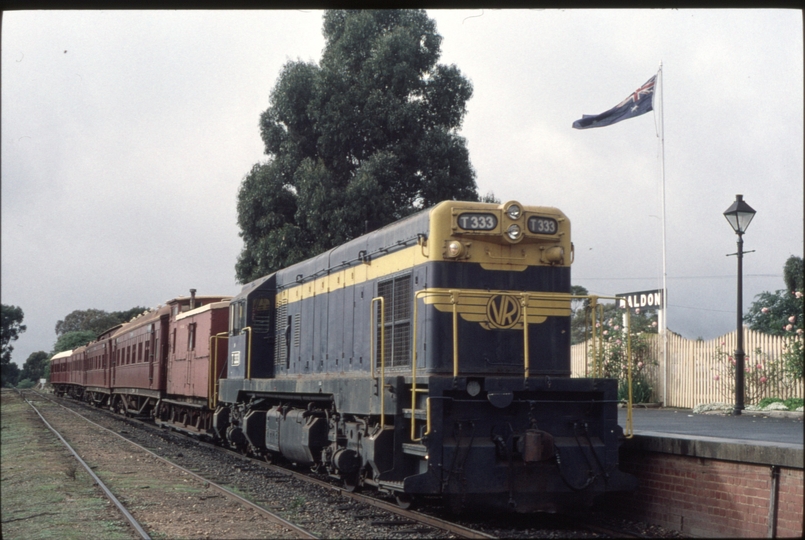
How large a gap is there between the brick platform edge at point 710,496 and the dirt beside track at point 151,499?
3924 mm

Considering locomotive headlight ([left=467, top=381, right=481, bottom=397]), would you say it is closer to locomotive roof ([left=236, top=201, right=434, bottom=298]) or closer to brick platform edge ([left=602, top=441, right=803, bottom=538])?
locomotive roof ([left=236, top=201, right=434, bottom=298])

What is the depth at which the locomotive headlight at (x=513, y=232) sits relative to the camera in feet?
28.3

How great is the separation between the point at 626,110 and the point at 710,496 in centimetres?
1534

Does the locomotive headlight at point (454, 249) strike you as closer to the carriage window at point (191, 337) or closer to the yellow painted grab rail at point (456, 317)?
the yellow painted grab rail at point (456, 317)

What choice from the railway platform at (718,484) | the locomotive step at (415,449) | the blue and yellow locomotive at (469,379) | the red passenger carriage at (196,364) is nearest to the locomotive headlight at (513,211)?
the blue and yellow locomotive at (469,379)

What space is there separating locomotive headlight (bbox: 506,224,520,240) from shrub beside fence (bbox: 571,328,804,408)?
6.84 metres

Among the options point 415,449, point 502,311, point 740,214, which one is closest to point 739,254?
point 740,214

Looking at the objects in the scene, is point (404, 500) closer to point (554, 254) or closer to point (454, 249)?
point (454, 249)

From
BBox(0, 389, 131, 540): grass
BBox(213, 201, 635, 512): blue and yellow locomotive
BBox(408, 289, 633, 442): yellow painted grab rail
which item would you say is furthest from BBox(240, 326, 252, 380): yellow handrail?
BBox(408, 289, 633, 442): yellow painted grab rail

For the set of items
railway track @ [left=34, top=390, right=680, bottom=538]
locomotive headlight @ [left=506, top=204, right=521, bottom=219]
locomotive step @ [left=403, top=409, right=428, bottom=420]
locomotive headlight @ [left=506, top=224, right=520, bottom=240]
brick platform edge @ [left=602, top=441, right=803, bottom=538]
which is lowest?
railway track @ [left=34, top=390, right=680, bottom=538]

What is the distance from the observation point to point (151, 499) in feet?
34.4

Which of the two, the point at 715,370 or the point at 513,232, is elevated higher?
the point at 513,232

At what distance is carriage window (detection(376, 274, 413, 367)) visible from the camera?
9055 mm

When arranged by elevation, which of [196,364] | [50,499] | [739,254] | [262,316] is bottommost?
[50,499]
